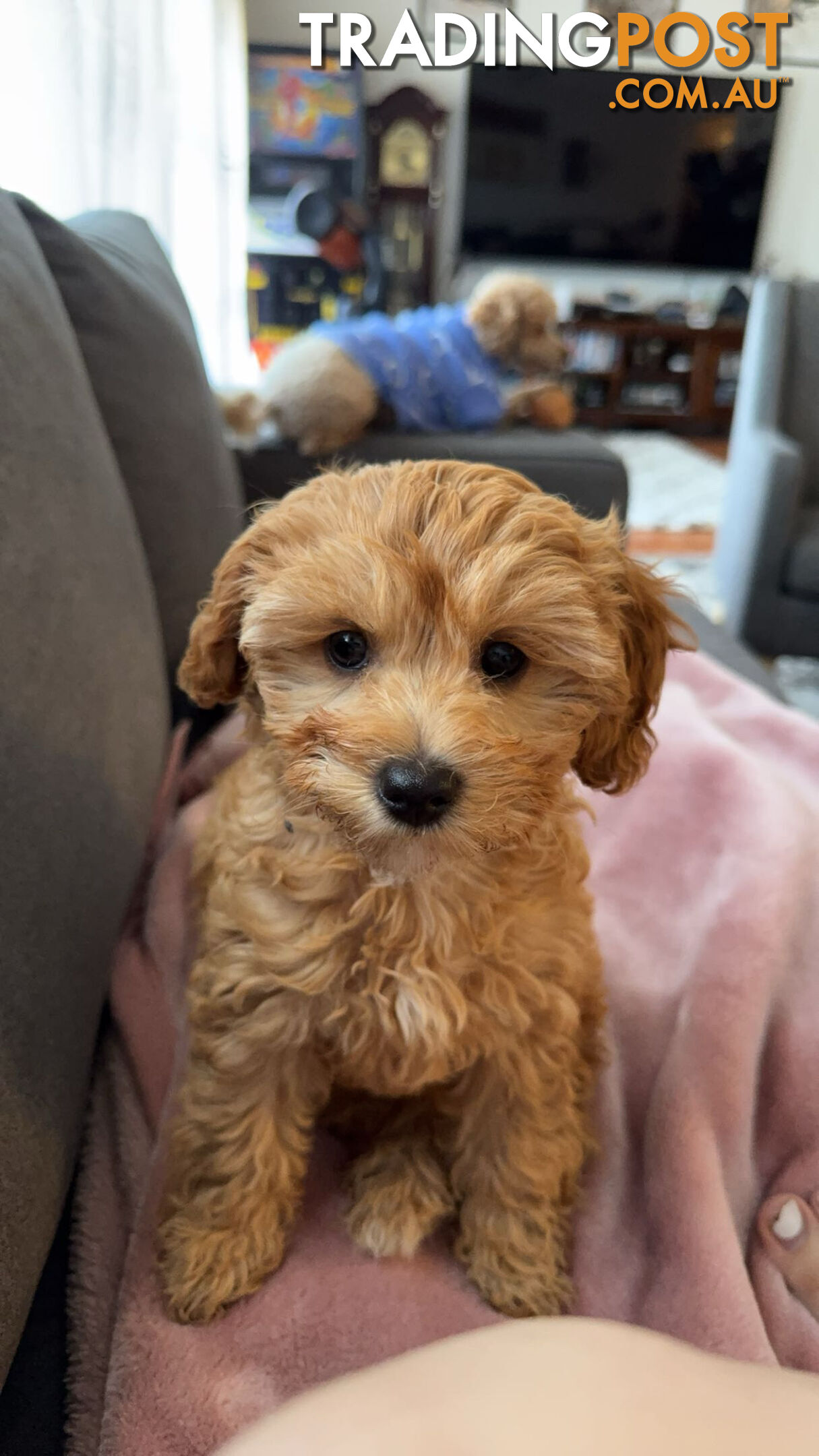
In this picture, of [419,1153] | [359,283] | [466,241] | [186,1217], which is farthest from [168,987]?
[466,241]

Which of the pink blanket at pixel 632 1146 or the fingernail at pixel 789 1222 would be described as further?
the fingernail at pixel 789 1222

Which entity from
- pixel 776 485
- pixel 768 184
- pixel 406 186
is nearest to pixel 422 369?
pixel 776 485

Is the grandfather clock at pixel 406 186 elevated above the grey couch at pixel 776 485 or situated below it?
above

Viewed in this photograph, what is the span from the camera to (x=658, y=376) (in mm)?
8047

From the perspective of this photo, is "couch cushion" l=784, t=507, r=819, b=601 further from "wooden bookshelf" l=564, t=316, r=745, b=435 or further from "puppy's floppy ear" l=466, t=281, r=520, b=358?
"wooden bookshelf" l=564, t=316, r=745, b=435

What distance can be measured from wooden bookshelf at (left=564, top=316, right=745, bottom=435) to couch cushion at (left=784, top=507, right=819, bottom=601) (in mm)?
4900

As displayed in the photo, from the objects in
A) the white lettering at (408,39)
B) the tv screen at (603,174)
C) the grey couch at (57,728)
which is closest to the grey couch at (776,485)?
the white lettering at (408,39)

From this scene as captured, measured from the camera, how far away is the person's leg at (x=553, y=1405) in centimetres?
56

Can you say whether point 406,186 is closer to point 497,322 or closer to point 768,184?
point 768,184

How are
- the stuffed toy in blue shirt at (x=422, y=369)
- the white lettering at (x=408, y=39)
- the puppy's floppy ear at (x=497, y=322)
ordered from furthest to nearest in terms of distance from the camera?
the puppy's floppy ear at (x=497, y=322) → the white lettering at (x=408, y=39) → the stuffed toy in blue shirt at (x=422, y=369)

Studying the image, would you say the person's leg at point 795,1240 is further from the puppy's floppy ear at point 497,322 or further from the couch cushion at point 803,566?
the puppy's floppy ear at point 497,322

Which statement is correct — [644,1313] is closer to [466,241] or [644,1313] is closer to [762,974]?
[762,974]

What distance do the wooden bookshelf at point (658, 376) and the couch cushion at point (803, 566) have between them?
16.1 feet

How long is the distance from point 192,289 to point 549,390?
1.39m
